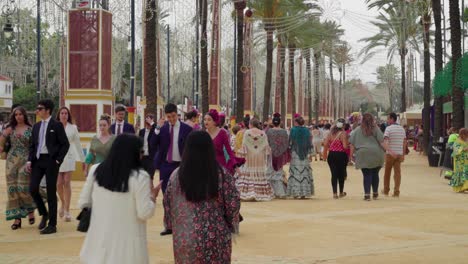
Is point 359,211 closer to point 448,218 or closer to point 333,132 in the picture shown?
point 448,218

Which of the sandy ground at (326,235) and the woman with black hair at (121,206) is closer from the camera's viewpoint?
the woman with black hair at (121,206)

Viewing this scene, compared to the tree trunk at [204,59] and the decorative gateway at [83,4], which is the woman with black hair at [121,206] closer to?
the decorative gateway at [83,4]

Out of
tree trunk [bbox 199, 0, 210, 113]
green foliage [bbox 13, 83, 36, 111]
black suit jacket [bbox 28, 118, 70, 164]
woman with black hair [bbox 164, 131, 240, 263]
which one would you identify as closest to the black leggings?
black suit jacket [bbox 28, 118, 70, 164]

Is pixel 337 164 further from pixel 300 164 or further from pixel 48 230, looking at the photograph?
pixel 48 230

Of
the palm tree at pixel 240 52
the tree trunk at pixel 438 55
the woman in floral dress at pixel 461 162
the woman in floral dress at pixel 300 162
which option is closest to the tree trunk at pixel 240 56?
the palm tree at pixel 240 52

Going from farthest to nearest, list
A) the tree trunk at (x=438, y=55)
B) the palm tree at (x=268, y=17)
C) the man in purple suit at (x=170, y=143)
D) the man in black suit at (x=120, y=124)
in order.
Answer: the palm tree at (x=268, y=17) < the tree trunk at (x=438, y=55) < the man in black suit at (x=120, y=124) < the man in purple suit at (x=170, y=143)

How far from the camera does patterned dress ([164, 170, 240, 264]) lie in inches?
227

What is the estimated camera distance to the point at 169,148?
418 inches

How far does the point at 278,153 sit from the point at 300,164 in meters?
0.50

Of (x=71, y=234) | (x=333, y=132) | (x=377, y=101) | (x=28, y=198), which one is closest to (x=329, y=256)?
(x=71, y=234)

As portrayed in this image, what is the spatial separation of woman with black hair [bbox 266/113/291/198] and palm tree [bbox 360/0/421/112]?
23736mm

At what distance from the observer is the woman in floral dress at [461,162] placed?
18.2m

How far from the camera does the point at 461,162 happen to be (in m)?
18.3

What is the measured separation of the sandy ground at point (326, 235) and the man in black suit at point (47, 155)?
435 millimetres
